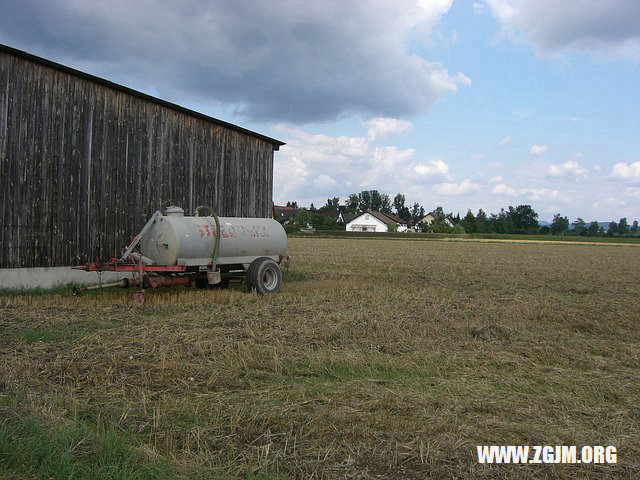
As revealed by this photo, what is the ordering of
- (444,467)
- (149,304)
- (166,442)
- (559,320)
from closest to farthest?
Result: (444,467) → (166,442) → (559,320) → (149,304)

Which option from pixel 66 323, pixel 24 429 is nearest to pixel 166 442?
pixel 24 429

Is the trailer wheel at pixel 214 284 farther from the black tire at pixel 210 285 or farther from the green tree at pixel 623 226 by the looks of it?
the green tree at pixel 623 226

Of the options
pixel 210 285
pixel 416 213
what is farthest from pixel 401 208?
pixel 210 285

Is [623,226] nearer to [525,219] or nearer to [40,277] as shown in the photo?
[525,219]

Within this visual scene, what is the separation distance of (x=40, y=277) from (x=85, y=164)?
2875 millimetres

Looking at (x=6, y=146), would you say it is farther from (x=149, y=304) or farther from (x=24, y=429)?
(x=24, y=429)

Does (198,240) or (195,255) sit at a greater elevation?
(198,240)

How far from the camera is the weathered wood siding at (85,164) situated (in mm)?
11727

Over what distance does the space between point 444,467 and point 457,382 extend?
206 cm

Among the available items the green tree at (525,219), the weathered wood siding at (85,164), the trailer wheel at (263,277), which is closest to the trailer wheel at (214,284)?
the trailer wheel at (263,277)

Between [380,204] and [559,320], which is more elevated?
[380,204]

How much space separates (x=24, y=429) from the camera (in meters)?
4.20

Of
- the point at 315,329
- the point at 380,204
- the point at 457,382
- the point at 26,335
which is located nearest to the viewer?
the point at 457,382

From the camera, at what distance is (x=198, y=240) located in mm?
12133
